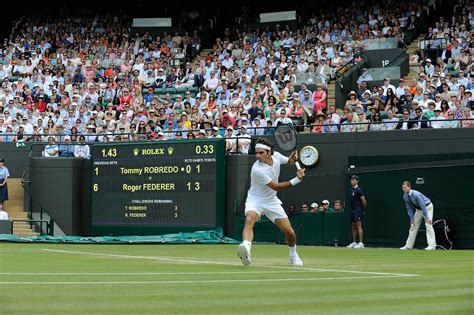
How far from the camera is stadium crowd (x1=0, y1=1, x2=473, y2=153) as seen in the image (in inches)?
1057

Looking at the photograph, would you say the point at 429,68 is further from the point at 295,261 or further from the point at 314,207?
the point at 295,261

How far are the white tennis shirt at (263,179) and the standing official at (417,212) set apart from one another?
8.60 meters

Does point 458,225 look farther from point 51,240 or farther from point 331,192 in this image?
point 51,240

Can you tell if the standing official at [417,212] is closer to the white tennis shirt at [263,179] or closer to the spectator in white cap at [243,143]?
the spectator in white cap at [243,143]

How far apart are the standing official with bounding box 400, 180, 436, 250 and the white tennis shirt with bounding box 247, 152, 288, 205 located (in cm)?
860

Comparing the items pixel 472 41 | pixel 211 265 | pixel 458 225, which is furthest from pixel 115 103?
pixel 211 265

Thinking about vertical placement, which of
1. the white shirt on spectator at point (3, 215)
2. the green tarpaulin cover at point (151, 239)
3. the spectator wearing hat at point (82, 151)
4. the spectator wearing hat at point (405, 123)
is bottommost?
the green tarpaulin cover at point (151, 239)

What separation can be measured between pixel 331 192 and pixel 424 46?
717 centimetres

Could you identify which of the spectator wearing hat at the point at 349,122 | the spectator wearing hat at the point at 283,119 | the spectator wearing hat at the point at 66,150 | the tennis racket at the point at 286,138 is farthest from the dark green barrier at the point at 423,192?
the spectator wearing hat at the point at 66,150

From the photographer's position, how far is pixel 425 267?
42.6 ft

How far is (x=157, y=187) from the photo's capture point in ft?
86.3

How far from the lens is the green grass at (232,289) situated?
7320 millimetres

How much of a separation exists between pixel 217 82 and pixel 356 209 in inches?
425

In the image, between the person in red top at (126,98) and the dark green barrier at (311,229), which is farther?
the person in red top at (126,98)
